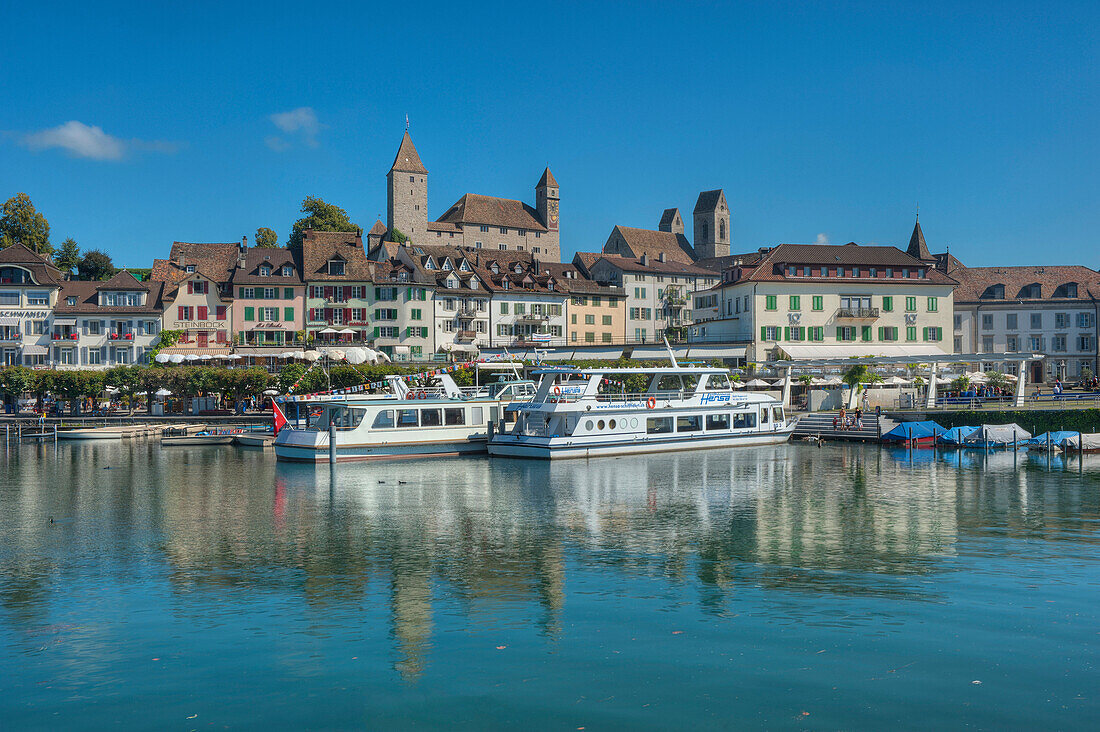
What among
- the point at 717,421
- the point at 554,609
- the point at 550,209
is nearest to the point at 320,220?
the point at 550,209

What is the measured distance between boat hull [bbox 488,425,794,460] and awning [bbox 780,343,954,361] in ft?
86.2

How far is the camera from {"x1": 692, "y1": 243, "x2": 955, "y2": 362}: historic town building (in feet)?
270

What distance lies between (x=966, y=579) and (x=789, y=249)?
65949 mm

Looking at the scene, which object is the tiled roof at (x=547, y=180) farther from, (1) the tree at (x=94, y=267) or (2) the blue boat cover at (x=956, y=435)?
(2) the blue boat cover at (x=956, y=435)

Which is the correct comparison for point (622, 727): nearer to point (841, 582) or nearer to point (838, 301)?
point (841, 582)

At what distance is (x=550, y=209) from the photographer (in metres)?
164

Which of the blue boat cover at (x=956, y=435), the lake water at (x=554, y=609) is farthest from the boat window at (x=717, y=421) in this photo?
the lake water at (x=554, y=609)

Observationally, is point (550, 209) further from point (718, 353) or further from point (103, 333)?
point (103, 333)

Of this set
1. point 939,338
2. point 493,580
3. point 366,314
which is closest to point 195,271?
point 366,314

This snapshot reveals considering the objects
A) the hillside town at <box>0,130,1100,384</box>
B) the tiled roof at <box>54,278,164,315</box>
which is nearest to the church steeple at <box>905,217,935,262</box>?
the hillside town at <box>0,130,1100,384</box>

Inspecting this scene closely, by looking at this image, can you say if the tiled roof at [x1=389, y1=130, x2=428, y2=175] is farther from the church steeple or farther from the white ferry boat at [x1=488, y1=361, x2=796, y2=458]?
the white ferry boat at [x1=488, y1=361, x2=796, y2=458]

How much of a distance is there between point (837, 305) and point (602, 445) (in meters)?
41.2

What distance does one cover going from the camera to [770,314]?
82.5 m

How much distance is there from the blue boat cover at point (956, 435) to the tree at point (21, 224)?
3739 inches
